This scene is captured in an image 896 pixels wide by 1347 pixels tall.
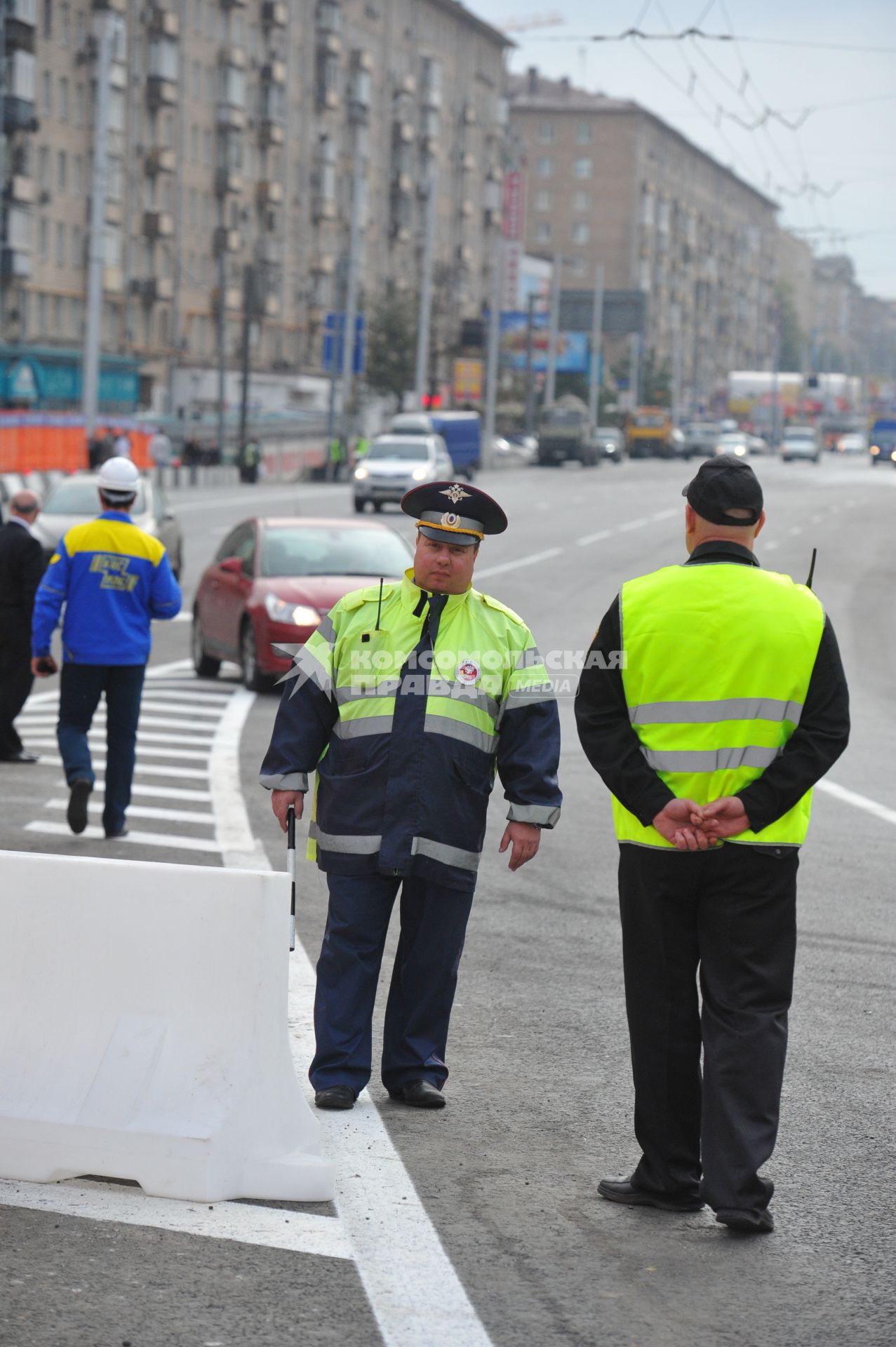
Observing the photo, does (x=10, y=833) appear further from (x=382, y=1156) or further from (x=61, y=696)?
(x=382, y=1156)

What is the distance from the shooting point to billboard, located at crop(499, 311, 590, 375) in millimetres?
113562

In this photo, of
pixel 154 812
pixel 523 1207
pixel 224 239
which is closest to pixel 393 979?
pixel 523 1207

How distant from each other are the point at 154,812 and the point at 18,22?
6036 centimetres

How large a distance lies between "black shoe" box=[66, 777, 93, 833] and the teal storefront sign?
46.8 meters

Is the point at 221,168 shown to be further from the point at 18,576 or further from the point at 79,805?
the point at 79,805

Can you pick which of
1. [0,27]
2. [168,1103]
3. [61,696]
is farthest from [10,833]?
[0,27]

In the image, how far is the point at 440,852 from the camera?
5.62 m

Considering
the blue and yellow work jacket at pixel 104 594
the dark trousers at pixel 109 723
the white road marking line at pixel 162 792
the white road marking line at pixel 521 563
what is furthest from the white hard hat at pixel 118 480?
the white road marking line at pixel 521 563

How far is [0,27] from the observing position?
6606 cm

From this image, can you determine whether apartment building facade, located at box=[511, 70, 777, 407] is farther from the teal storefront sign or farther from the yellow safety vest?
the yellow safety vest

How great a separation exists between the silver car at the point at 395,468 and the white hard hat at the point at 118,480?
3502cm

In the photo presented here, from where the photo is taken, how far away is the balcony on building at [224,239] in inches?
3287

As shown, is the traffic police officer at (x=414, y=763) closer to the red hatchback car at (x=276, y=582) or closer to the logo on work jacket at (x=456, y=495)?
the logo on work jacket at (x=456, y=495)

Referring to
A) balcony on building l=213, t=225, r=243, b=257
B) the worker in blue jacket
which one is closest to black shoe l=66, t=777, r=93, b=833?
the worker in blue jacket
